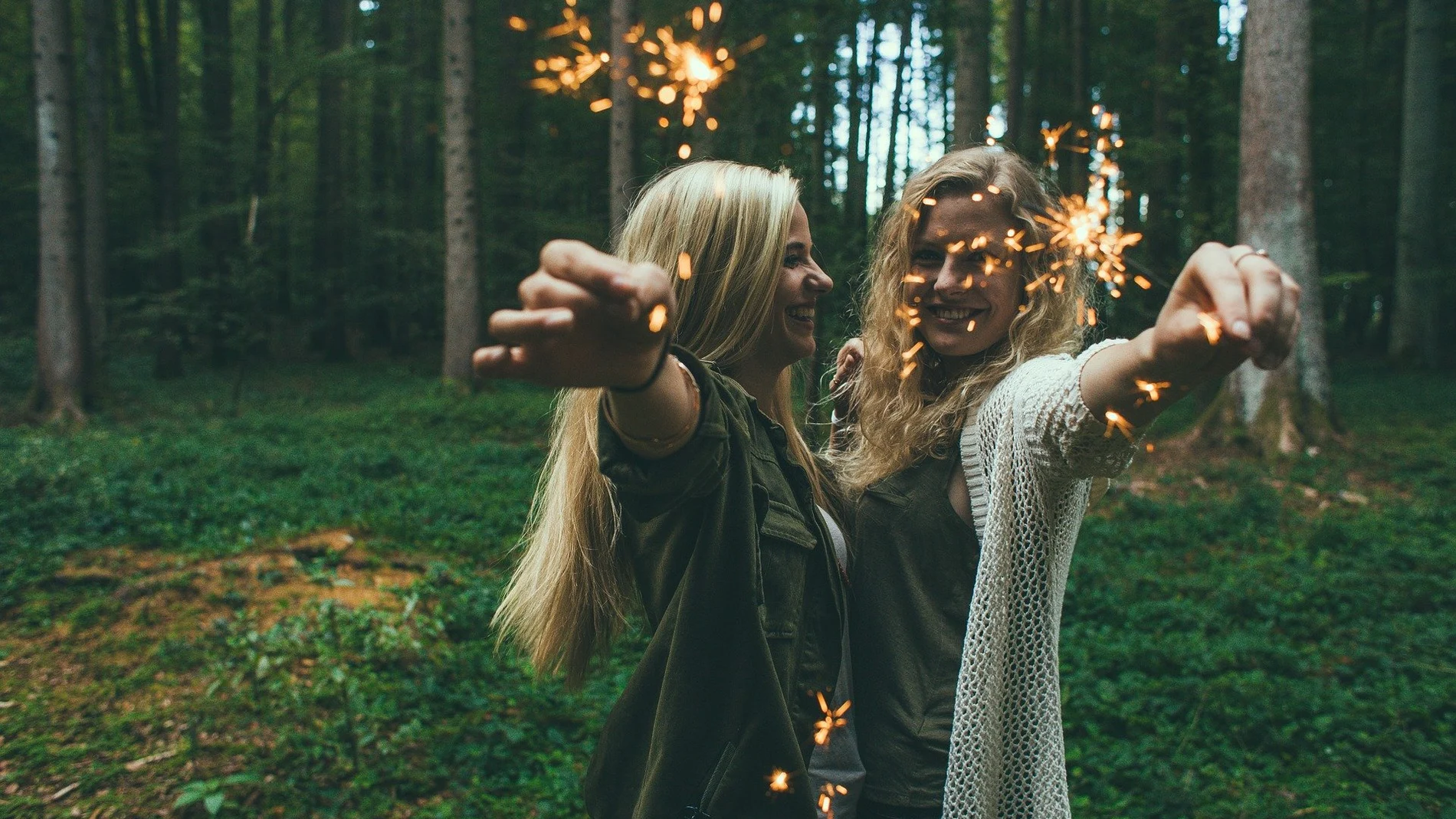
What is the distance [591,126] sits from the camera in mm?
20141

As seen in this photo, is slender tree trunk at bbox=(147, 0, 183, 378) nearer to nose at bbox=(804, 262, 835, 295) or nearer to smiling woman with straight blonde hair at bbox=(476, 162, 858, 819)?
smiling woman with straight blonde hair at bbox=(476, 162, 858, 819)

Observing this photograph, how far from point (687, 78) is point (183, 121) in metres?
31.6

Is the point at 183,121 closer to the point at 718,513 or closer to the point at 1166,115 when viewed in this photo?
the point at 1166,115

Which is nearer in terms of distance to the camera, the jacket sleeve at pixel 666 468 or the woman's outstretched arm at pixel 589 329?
the woman's outstretched arm at pixel 589 329

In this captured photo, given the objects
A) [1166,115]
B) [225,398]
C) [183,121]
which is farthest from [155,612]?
[183,121]

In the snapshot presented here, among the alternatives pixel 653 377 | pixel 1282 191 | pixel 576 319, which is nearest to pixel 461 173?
pixel 1282 191

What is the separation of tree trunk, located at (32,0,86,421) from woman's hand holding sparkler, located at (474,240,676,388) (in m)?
14.8

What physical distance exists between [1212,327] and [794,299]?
36.9 inches

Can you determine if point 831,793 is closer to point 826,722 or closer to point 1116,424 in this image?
point 826,722

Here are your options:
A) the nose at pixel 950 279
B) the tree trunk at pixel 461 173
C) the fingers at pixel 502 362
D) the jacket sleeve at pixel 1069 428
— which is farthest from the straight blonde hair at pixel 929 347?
the tree trunk at pixel 461 173

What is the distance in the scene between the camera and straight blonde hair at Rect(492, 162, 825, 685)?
6.34 ft

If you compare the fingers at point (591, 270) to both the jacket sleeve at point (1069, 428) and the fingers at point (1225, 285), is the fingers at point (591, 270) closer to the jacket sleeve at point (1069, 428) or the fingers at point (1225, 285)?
the fingers at point (1225, 285)

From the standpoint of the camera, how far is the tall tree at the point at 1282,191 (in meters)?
9.23

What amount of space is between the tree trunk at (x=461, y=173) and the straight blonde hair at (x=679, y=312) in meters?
13.2
